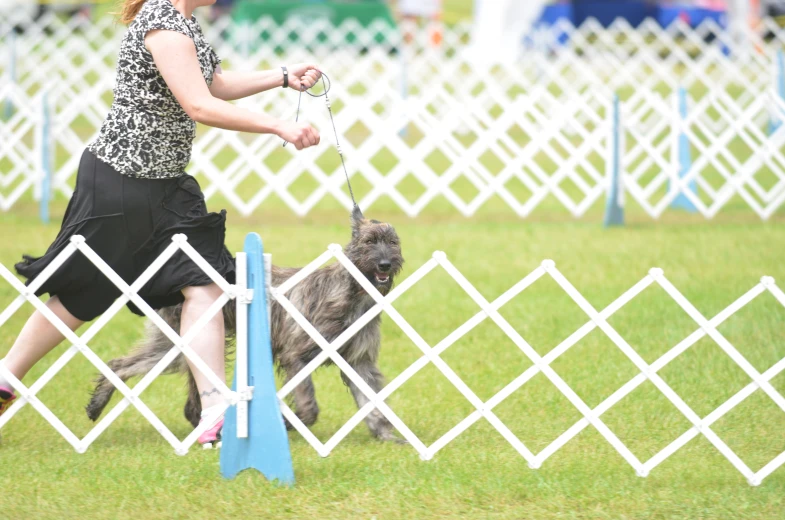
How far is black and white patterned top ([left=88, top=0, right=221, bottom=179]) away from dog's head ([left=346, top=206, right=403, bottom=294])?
795 millimetres

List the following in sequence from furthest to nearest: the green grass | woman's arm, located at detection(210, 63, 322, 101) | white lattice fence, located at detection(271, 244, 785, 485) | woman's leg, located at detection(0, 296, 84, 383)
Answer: woman's arm, located at detection(210, 63, 322, 101), woman's leg, located at detection(0, 296, 84, 383), white lattice fence, located at detection(271, 244, 785, 485), the green grass

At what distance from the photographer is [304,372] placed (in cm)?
365

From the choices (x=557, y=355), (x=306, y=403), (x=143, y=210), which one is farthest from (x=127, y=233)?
(x=557, y=355)

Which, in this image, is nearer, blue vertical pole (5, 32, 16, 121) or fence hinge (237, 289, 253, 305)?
fence hinge (237, 289, 253, 305)

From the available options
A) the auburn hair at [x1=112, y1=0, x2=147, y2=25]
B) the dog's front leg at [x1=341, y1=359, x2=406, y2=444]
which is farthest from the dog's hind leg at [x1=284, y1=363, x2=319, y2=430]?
the auburn hair at [x1=112, y1=0, x2=147, y2=25]

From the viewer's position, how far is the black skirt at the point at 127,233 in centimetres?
359

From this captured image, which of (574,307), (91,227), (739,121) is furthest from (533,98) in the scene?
(91,227)

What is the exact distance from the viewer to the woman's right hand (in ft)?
10.9

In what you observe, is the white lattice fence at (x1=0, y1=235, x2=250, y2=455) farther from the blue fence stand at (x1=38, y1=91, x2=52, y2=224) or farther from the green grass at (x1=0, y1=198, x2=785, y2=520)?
the blue fence stand at (x1=38, y1=91, x2=52, y2=224)

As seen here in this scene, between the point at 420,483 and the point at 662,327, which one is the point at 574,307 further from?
the point at 420,483

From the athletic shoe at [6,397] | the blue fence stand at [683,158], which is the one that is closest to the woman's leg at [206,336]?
the athletic shoe at [6,397]

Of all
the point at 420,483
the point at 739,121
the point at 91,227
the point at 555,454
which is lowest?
the point at 739,121

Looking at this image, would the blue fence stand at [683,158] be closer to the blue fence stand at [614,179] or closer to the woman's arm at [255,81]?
the blue fence stand at [614,179]

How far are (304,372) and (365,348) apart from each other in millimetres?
439
